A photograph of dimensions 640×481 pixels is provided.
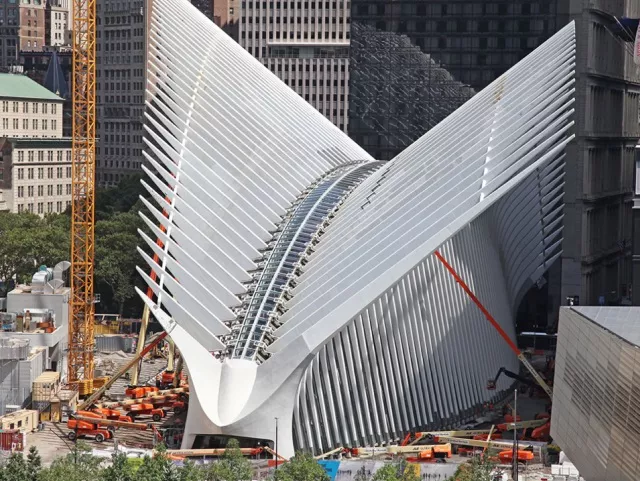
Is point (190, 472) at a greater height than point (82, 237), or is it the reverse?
point (82, 237)

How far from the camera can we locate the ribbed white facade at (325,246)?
299 feet

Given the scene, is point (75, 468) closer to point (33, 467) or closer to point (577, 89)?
point (33, 467)

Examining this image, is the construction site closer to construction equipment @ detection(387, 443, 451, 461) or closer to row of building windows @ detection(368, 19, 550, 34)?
construction equipment @ detection(387, 443, 451, 461)

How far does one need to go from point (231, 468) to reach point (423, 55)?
95.3 m

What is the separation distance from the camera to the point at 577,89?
127 metres

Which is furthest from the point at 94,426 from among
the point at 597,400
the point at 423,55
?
the point at 423,55

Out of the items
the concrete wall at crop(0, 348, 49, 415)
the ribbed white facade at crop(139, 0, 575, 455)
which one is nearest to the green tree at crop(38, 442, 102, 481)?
the ribbed white facade at crop(139, 0, 575, 455)

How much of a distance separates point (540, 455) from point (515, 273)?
35.1m

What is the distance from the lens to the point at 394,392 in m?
96.1

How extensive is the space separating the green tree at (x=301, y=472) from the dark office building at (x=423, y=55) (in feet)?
287

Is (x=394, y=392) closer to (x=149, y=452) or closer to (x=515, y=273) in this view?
(x=149, y=452)

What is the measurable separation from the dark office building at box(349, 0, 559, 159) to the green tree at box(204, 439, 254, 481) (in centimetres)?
8600

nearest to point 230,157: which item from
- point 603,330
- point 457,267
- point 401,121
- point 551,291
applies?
point 457,267

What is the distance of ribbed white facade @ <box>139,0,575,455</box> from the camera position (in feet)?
299
